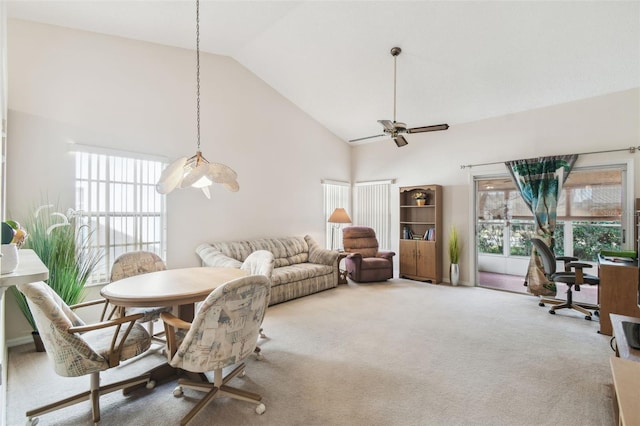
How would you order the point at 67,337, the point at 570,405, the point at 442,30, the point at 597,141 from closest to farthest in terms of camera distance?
the point at 67,337 → the point at 570,405 → the point at 442,30 → the point at 597,141

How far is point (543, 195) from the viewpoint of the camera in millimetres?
4508

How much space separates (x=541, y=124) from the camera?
4633 millimetres

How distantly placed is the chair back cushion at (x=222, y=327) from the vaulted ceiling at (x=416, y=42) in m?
3.23

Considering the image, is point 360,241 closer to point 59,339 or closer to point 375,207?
point 375,207

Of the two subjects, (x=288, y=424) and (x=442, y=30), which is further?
(x=442, y=30)

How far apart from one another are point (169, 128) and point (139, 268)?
6.85 feet

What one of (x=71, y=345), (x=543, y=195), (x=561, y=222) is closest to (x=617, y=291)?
(x=543, y=195)

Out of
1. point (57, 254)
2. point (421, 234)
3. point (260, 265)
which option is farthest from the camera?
point (421, 234)

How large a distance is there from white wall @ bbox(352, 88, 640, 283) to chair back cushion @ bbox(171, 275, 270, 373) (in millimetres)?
4728

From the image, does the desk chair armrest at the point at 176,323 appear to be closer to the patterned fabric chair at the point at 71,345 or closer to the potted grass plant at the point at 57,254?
the patterned fabric chair at the point at 71,345

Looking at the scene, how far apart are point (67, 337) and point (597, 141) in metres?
6.22

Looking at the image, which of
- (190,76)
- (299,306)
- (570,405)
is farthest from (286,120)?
(570,405)

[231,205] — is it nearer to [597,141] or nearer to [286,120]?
[286,120]

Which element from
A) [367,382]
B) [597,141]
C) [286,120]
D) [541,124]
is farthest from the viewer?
[286,120]
